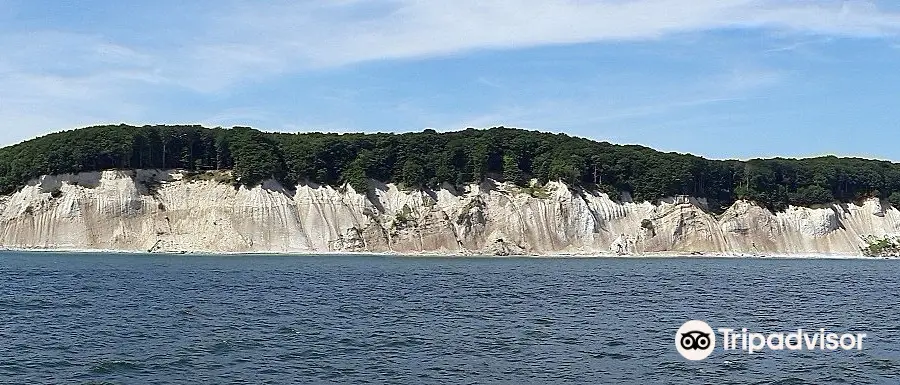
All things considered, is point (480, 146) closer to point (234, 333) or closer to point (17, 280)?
point (17, 280)

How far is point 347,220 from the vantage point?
121 meters

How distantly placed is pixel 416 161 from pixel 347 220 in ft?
45.8

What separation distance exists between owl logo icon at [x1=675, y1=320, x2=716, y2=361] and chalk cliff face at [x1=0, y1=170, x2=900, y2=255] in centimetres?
8123

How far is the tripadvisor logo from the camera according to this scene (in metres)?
33.9

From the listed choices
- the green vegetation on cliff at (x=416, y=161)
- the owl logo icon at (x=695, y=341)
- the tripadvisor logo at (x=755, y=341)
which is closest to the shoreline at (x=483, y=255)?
→ the green vegetation on cliff at (x=416, y=161)

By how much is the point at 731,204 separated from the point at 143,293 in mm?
105906

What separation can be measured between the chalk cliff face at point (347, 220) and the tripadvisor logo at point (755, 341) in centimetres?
8302

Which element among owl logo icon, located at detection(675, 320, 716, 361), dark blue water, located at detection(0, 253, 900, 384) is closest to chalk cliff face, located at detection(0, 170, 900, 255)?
dark blue water, located at detection(0, 253, 900, 384)

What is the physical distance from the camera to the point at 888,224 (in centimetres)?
14538

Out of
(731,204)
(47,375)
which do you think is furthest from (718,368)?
(731,204)

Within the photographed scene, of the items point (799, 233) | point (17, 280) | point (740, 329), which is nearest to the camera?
point (740, 329)

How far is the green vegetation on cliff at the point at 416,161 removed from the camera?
12075 centimetres

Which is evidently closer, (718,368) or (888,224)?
(718,368)

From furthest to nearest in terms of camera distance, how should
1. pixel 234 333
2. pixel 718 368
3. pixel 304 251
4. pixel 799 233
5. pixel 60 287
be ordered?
pixel 799 233
pixel 304 251
pixel 60 287
pixel 234 333
pixel 718 368
